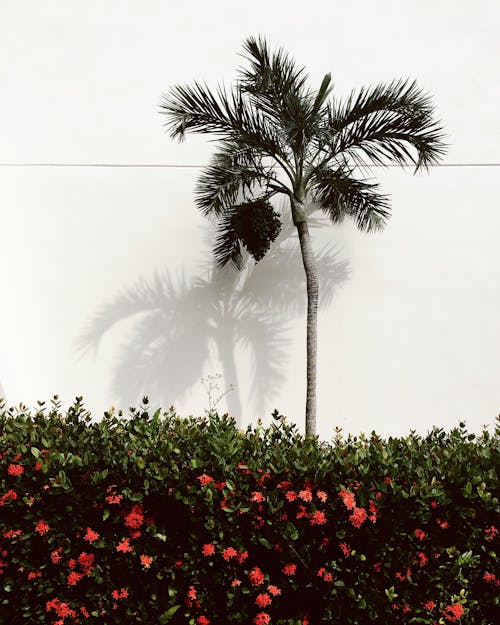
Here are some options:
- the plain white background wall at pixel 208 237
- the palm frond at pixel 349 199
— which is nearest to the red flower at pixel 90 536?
the plain white background wall at pixel 208 237

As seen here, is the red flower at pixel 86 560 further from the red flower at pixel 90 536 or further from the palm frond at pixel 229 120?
the palm frond at pixel 229 120

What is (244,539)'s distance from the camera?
2.41m

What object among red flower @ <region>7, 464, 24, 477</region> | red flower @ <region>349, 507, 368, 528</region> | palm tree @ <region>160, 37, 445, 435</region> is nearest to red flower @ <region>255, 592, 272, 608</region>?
red flower @ <region>349, 507, 368, 528</region>

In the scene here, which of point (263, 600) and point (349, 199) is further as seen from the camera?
point (349, 199)

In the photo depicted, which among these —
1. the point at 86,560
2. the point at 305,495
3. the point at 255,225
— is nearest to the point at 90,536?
the point at 86,560

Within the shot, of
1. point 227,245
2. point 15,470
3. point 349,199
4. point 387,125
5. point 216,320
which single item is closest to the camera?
point 15,470

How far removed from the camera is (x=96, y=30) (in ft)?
23.7

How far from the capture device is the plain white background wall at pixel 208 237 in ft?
23.3

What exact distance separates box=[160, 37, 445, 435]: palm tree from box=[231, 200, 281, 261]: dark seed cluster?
0.01 meters

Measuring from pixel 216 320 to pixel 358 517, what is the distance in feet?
16.7

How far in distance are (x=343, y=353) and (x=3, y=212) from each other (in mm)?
4885

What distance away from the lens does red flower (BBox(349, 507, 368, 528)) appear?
7.49 feet

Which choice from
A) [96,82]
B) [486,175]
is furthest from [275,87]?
[486,175]

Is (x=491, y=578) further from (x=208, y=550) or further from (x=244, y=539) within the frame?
(x=208, y=550)
